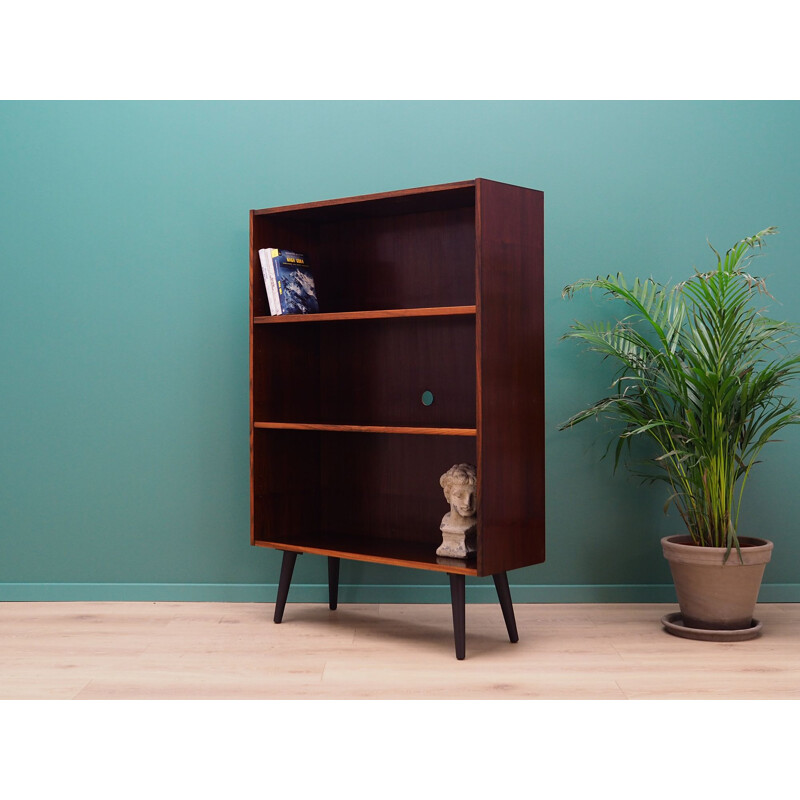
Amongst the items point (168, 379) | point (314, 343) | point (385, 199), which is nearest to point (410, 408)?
point (314, 343)

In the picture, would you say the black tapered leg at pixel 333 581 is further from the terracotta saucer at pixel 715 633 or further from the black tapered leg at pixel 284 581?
the terracotta saucer at pixel 715 633

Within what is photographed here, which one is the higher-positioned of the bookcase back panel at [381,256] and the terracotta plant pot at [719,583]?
the bookcase back panel at [381,256]

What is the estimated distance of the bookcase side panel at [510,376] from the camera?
8.49 feet

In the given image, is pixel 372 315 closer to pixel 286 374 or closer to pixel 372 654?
pixel 286 374

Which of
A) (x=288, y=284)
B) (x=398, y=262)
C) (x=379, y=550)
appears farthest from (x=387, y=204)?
(x=379, y=550)

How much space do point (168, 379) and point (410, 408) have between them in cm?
99

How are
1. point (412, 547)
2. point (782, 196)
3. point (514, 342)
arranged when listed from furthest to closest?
point (782, 196), point (412, 547), point (514, 342)

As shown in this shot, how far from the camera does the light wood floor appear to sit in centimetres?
238

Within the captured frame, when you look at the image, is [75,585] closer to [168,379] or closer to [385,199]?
[168,379]

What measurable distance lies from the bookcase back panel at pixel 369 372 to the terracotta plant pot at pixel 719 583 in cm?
88

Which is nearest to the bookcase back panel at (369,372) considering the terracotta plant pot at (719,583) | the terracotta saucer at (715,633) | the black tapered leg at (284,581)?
the black tapered leg at (284,581)

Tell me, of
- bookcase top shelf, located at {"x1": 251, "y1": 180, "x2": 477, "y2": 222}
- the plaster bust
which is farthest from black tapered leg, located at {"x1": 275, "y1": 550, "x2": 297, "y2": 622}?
bookcase top shelf, located at {"x1": 251, "y1": 180, "x2": 477, "y2": 222}

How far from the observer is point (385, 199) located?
2.82 metres

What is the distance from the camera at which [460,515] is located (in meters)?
2.79
